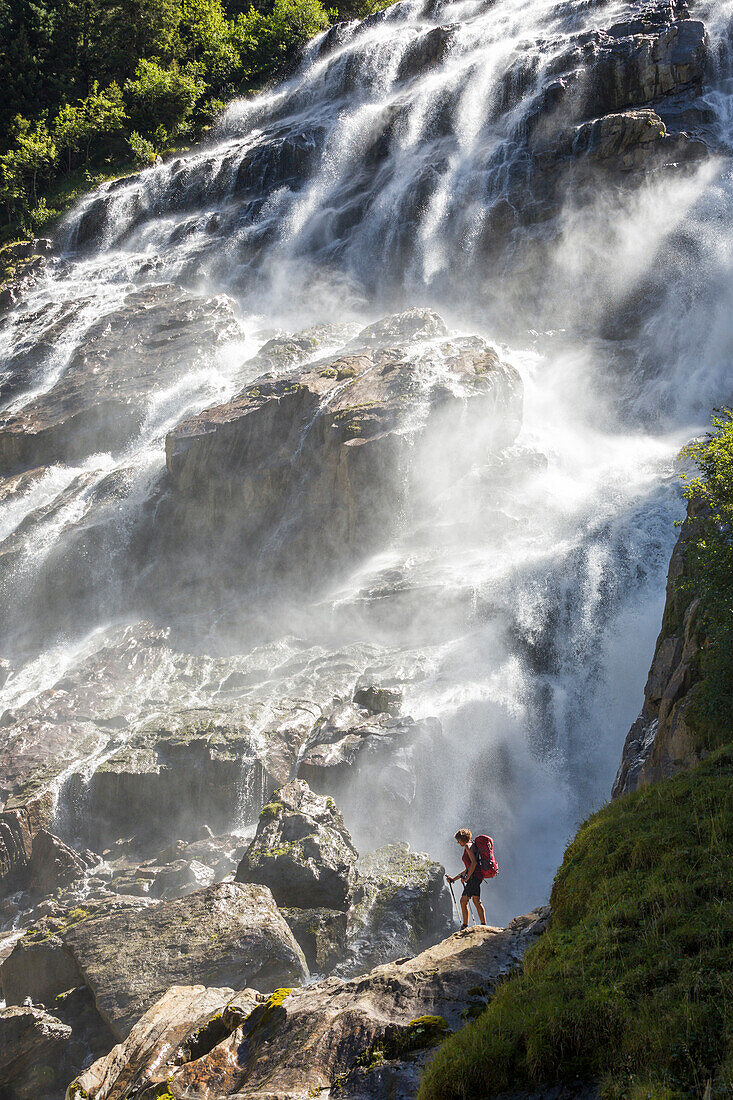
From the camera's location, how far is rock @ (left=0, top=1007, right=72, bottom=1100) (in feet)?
32.5

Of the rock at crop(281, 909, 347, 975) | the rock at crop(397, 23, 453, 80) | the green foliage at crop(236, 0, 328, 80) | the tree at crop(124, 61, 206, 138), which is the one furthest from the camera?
the green foliage at crop(236, 0, 328, 80)

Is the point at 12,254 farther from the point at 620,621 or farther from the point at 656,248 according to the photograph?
the point at 620,621

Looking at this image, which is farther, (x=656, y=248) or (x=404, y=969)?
(x=656, y=248)

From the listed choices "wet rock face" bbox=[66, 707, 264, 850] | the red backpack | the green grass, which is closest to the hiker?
the red backpack

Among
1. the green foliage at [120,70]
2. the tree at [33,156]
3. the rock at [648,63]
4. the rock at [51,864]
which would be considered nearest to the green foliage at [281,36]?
the green foliage at [120,70]

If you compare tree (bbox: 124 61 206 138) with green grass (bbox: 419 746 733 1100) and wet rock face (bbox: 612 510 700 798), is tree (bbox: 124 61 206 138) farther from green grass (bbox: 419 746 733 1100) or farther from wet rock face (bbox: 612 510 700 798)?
green grass (bbox: 419 746 733 1100)

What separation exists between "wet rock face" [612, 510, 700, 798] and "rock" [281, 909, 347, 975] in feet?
15.1

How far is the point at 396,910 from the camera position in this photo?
1168cm

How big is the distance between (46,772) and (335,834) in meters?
7.53

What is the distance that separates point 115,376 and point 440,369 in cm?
1399

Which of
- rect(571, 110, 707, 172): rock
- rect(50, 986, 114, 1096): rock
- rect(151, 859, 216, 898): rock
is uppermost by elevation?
rect(571, 110, 707, 172): rock

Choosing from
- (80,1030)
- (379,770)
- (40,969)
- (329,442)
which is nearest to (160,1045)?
(80,1030)

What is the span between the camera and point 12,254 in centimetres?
4147

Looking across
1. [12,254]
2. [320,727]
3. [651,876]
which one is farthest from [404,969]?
[12,254]
